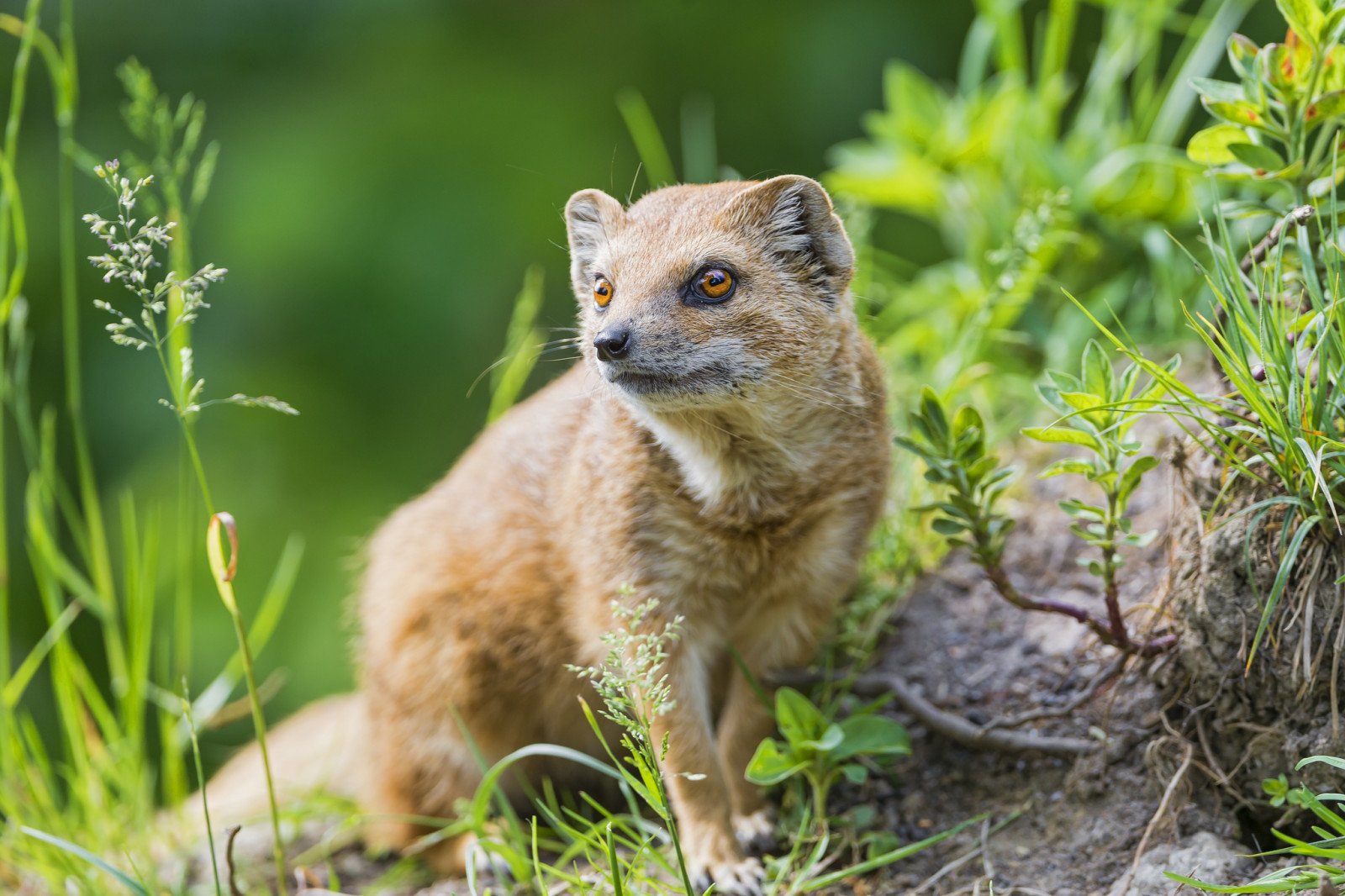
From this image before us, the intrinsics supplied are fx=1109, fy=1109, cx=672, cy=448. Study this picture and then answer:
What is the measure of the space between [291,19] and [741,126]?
2352 millimetres

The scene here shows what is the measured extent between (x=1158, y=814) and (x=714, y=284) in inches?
55.2

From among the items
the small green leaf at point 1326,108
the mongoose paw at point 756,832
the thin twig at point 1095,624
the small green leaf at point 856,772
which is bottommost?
the mongoose paw at point 756,832

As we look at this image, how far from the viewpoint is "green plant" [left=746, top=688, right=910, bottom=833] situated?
2.45 metres

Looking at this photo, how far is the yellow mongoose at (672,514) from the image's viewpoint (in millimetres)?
2438

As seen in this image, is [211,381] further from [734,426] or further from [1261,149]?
[1261,149]

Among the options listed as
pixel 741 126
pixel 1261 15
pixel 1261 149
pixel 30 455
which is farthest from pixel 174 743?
pixel 1261 15

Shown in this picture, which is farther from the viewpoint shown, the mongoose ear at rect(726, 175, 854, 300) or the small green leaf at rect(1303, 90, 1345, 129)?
A: the mongoose ear at rect(726, 175, 854, 300)

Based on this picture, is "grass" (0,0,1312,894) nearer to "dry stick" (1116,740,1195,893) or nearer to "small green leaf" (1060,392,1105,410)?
"small green leaf" (1060,392,1105,410)

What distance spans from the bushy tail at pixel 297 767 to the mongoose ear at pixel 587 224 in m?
1.64

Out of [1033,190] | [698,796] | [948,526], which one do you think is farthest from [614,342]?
[1033,190]

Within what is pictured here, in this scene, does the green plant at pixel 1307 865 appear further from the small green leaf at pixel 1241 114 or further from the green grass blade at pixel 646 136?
the green grass blade at pixel 646 136

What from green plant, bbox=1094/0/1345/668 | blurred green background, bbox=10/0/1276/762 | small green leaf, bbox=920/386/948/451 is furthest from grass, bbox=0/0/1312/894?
blurred green background, bbox=10/0/1276/762

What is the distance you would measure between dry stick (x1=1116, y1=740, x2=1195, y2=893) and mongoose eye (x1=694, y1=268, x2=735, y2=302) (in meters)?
1.34

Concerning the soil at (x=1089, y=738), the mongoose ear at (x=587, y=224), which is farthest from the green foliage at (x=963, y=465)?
the mongoose ear at (x=587, y=224)
